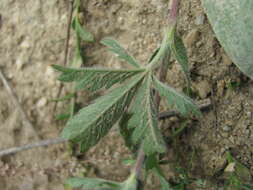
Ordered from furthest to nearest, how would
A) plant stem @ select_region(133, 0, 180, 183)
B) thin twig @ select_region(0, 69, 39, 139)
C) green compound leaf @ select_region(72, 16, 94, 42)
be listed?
thin twig @ select_region(0, 69, 39, 139) < green compound leaf @ select_region(72, 16, 94, 42) < plant stem @ select_region(133, 0, 180, 183)

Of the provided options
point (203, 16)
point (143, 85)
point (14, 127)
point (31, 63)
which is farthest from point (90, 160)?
point (203, 16)

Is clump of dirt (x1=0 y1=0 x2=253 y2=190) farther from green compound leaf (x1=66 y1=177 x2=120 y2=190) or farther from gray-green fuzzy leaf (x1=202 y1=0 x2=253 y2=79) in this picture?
green compound leaf (x1=66 y1=177 x2=120 y2=190)

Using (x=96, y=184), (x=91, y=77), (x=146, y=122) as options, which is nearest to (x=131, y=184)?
(x=96, y=184)

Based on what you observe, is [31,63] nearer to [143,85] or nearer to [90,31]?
[90,31]

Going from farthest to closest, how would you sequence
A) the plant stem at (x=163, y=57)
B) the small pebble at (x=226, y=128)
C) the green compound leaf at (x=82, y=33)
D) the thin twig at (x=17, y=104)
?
the thin twig at (x=17, y=104) → the green compound leaf at (x=82, y=33) → the small pebble at (x=226, y=128) → the plant stem at (x=163, y=57)

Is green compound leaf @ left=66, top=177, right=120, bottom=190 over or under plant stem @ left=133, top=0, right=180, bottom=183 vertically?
under

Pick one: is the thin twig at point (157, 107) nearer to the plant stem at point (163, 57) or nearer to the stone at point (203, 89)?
the plant stem at point (163, 57)

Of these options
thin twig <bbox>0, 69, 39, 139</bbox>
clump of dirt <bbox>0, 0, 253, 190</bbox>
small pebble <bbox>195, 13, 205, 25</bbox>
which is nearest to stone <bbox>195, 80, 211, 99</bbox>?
clump of dirt <bbox>0, 0, 253, 190</bbox>

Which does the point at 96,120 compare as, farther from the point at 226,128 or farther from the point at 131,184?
the point at 226,128

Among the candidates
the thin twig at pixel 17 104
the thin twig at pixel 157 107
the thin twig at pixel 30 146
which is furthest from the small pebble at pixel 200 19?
the thin twig at pixel 17 104
